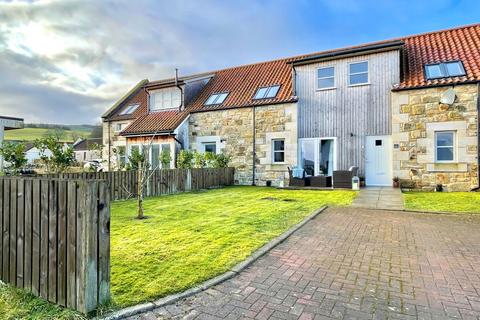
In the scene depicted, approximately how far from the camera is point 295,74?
16.2 m

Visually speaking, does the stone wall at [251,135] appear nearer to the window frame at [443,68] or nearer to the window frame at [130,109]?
the window frame at [443,68]

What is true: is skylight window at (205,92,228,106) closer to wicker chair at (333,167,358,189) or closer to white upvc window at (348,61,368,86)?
white upvc window at (348,61,368,86)

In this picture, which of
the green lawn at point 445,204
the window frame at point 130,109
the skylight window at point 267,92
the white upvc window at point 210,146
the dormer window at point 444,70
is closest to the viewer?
the green lawn at point 445,204

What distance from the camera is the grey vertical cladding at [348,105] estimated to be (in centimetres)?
1408

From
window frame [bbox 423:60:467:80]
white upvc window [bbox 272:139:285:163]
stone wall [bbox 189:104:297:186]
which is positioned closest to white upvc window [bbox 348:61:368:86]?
Answer: window frame [bbox 423:60:467:80]

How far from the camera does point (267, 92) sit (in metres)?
17.3

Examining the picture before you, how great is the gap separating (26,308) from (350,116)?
Result: 14513mm

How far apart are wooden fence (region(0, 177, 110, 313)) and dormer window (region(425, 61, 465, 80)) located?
49.8 ft

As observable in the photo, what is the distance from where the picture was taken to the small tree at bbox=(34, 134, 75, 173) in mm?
10047

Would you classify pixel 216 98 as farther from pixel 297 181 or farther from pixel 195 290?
pixel 195 290

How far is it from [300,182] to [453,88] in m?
7.74

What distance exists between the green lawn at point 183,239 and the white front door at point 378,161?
5468mm

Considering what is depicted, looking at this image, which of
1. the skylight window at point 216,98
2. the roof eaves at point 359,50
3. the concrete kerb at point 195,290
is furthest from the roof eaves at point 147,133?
the concrete kerb at point 195,290

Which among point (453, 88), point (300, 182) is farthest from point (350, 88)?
point (300, 182)
